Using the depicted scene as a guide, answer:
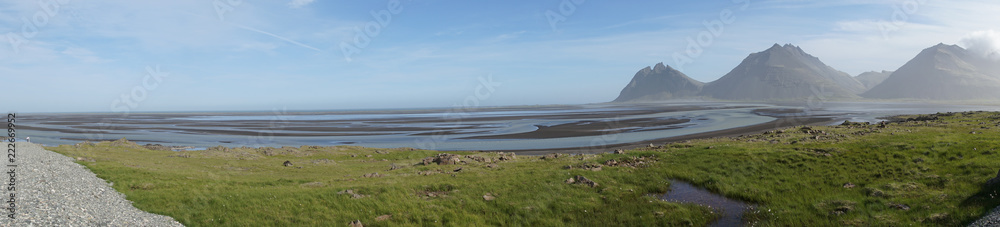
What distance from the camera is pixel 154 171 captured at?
3073cm

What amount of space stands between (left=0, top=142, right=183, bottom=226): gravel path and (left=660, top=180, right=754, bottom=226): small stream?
24.1m

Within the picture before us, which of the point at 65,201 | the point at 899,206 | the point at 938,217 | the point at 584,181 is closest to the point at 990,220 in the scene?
the point at 938,217

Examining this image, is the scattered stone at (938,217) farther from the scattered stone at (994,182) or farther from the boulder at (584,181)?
the boulder at (584,181)

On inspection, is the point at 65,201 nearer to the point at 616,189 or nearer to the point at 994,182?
the point at 616,189

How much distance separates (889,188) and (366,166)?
1476 inches

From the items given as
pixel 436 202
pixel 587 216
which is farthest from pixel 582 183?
pixel 436 202

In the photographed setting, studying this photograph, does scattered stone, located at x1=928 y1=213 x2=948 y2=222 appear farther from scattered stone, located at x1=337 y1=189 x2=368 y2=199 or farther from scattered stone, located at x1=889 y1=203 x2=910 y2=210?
scattered stone, located at x1=337 y1=189 x2=368 y2=199

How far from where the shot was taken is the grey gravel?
13.8 metres

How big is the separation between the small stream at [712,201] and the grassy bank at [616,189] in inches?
25.8

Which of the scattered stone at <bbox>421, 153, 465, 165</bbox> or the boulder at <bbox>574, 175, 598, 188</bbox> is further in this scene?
the scattered stone at <bbox>421, 153, 465, 165</bbox>

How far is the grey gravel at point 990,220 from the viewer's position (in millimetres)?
13812

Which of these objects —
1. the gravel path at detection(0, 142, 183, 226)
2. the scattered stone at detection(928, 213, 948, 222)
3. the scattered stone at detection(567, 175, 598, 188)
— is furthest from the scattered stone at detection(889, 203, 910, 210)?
the gravel path at detection(0, 142, 183, 226)

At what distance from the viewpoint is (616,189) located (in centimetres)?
2542

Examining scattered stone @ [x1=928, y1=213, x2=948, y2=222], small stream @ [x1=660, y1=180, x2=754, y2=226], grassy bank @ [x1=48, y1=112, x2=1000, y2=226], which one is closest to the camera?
scattered stone @ [x1=928, y1=213, x2=948, y2=222]
